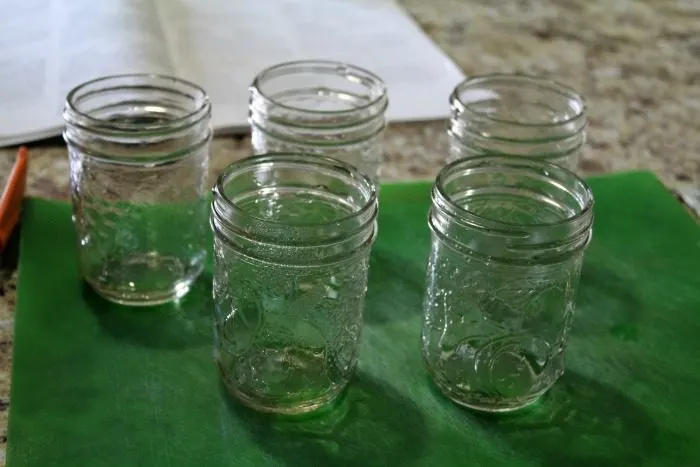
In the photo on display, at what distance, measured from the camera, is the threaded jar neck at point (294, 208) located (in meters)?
0.62

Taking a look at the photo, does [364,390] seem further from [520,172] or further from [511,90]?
[511,90]

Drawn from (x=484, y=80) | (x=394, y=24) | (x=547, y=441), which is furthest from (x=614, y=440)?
(x=394, y=24)

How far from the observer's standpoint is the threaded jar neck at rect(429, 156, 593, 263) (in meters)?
0.64

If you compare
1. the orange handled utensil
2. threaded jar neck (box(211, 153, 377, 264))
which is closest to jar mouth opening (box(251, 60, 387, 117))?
threaded jar neck (box(211, 153, 377, 264))

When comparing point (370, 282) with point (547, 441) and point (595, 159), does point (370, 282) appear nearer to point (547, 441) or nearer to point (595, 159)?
point (547, 441)

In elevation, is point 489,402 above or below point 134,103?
below

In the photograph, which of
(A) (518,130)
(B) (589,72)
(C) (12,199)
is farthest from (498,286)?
(B) (589,72)

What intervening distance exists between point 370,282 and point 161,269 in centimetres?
20

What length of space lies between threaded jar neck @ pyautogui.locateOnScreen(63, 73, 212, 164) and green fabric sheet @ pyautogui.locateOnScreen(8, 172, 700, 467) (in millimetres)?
131

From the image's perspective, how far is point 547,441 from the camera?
661mm

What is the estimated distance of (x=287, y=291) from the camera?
0.66 metres

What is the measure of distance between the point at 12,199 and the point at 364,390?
1.30 feet

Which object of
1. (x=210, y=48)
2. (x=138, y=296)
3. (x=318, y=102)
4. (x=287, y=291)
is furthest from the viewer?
(x=210, y=48)

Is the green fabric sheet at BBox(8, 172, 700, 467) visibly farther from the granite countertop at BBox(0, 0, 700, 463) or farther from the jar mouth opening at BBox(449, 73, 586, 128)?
the jar mouth opening at BBox(449, 73, 586, 128)
